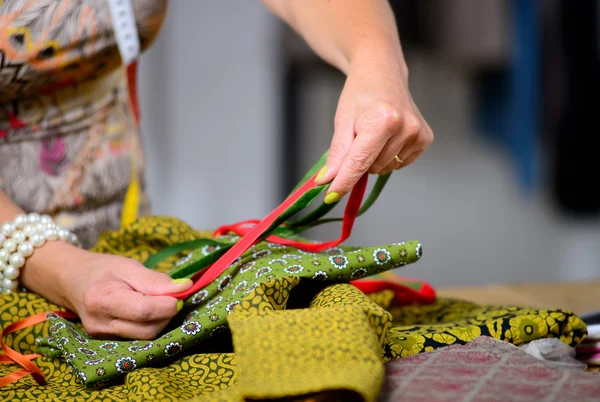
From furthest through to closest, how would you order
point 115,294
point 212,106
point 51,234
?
1. point 212,106
2. point 51,234
3. point 115,294

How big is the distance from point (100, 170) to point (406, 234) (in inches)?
74.9

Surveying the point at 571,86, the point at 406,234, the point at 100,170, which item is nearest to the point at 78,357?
the point at 100,170

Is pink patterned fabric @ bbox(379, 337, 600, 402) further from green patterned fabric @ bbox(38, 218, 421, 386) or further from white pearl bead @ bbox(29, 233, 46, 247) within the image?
white pearl bead @ bbox(29, 233, 46, 247)

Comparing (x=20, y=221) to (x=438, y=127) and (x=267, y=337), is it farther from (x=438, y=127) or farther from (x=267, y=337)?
(x=438, y=127)

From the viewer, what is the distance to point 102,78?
76 centimetres

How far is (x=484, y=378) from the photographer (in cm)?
40

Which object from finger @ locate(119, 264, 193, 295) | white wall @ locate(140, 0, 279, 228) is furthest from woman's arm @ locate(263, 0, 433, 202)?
white wall @ locate(140, 0, 279, 228)

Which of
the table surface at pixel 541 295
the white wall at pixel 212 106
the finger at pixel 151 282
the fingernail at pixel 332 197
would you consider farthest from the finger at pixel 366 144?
the white wall at pixel 212 106

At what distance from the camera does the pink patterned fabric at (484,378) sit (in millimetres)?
371

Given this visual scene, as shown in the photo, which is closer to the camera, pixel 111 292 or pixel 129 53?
pixel 111 292

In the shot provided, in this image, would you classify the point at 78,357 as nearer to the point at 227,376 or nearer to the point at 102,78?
the point at 227,376

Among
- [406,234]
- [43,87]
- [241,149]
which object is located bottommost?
[406,234]

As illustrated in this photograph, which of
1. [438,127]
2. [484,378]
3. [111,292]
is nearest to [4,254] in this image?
[111,292]

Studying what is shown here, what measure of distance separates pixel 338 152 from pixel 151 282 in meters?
0.17
